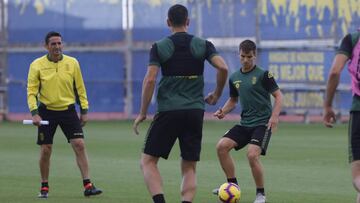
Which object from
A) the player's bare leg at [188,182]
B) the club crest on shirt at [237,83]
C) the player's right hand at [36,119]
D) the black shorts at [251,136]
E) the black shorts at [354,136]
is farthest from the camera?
the player's right hand at [36,119]

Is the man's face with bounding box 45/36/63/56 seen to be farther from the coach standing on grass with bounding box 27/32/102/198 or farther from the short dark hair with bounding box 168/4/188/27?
the short dark hair with bounding box 168/4/188/27

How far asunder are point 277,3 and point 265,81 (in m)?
22.2

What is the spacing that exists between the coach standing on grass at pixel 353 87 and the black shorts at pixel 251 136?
3.20 meters

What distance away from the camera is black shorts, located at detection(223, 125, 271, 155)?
38.5 ft

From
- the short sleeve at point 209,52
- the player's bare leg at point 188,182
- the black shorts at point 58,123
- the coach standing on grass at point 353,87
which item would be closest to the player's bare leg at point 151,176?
the player's bare leg at point 188,182

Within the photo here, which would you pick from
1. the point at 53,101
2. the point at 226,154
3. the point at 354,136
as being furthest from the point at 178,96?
the point at 53,101

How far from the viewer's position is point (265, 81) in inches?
468

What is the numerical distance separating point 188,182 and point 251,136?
7.48 ft

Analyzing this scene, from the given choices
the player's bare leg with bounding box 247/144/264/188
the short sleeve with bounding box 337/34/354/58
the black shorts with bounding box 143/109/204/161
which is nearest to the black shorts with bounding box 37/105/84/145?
the player's bare leg with bounding box 247/144/264/188

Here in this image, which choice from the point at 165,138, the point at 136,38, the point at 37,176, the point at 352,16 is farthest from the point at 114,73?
the point at 165,138

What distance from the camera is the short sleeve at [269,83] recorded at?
38.9 feet

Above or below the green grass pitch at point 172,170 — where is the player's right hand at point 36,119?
above

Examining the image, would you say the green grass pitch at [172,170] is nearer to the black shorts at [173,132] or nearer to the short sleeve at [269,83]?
the short sleeve at [269,83]

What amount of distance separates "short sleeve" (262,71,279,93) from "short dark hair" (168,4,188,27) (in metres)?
2.59
